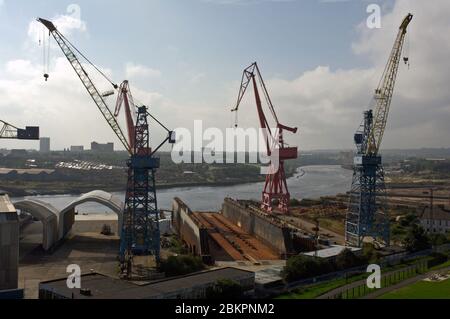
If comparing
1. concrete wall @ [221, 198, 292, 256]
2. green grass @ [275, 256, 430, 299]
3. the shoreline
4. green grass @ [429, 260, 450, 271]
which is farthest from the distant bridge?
the shoreline

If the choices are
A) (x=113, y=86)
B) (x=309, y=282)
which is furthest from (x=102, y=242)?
(x=309, y=282)

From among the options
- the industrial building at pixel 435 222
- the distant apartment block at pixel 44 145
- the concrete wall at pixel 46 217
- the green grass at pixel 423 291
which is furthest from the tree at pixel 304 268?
the distant apartment block at pixel 44 145

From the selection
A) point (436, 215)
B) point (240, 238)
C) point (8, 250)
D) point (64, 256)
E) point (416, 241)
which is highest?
point (8, 250)

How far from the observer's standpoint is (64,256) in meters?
18.7

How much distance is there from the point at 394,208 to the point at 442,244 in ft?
68.6

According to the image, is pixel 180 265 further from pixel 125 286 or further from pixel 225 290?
pixel 125 286

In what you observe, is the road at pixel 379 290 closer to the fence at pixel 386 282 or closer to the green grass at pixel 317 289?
the fence at pixel 386 282

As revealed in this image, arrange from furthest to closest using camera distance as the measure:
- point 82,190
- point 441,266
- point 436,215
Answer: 1. point 82,190
2. point 436,215
3. point 441,266

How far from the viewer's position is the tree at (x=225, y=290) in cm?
1248

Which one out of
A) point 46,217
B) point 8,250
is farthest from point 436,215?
point 8,250

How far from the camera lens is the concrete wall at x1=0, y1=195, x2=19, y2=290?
13008 mm

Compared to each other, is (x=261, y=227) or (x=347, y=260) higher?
(x=261, y=227)

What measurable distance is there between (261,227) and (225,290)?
1178 centimetres

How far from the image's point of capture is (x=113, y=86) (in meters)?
24.7
